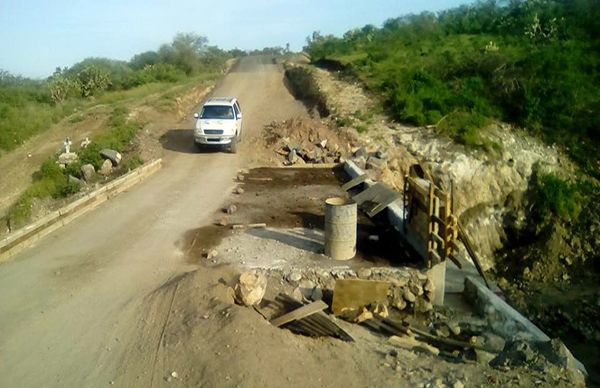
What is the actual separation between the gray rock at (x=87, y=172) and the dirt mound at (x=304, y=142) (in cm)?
677

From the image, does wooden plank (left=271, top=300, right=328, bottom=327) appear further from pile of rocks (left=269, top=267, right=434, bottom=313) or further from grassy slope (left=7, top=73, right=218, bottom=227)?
grassy slope (left=7, top=73, right=218, bottom=227)

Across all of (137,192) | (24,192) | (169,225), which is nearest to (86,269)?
(169,225)

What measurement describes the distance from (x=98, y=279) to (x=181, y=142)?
14.5 m

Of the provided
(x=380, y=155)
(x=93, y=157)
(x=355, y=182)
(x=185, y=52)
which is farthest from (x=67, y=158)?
(x=185, y=52)

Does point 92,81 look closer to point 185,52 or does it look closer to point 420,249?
point 185,52

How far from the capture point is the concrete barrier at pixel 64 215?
1227 centimetres

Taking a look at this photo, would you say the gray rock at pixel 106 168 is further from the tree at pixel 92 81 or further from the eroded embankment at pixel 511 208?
the tree at pixel 92 81

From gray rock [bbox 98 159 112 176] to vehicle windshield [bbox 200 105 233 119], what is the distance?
3927 mm

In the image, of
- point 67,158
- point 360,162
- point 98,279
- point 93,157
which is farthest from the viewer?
point 67,158

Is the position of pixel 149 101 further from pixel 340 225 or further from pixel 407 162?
pixel 340 225

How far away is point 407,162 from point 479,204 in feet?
9.61

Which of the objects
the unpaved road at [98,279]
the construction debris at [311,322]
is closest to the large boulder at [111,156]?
the unpaved road at [98,279]

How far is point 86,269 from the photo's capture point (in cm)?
1120

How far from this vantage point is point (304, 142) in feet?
73.3
